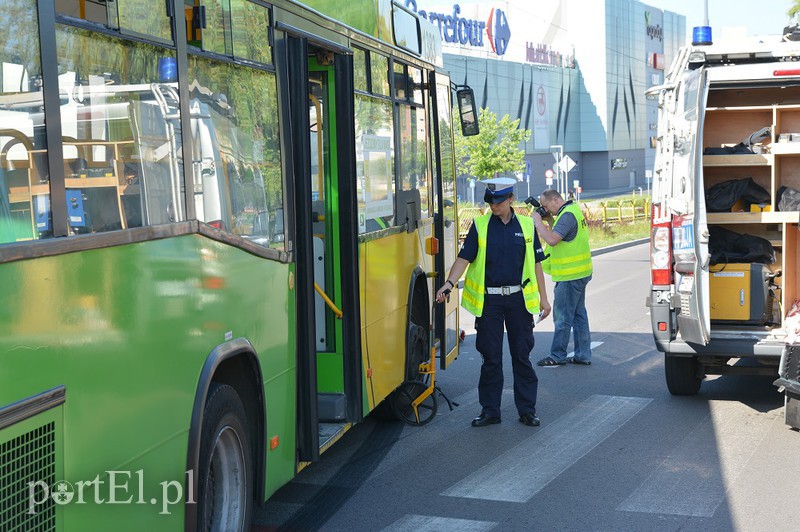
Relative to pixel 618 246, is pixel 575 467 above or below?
above

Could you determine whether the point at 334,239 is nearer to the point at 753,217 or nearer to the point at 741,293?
the point at 741,293

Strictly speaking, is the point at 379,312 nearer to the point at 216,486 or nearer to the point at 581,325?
the point at 216,486

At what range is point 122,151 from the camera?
380cm

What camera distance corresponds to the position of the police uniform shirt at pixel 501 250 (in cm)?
807

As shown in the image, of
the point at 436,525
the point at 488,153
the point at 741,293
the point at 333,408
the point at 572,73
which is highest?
the point at 572,73

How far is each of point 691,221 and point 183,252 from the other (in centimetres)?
501

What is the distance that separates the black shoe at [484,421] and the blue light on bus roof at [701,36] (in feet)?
12.1

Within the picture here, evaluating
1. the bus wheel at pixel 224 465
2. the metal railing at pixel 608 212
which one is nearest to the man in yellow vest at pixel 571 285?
the bus wheel at pixel 224 465

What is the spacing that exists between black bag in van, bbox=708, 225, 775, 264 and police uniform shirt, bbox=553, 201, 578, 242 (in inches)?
64.6

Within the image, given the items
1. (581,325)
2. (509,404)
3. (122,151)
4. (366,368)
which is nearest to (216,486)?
(122,151)

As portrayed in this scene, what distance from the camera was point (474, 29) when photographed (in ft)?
242

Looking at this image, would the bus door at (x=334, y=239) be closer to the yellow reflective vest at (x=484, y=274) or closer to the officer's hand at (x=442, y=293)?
the officer's hand at (x=442, y=293)

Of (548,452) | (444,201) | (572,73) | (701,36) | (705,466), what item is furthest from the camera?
(572,73)

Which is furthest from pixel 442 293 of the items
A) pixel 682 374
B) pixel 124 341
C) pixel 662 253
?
pixel 124 341
